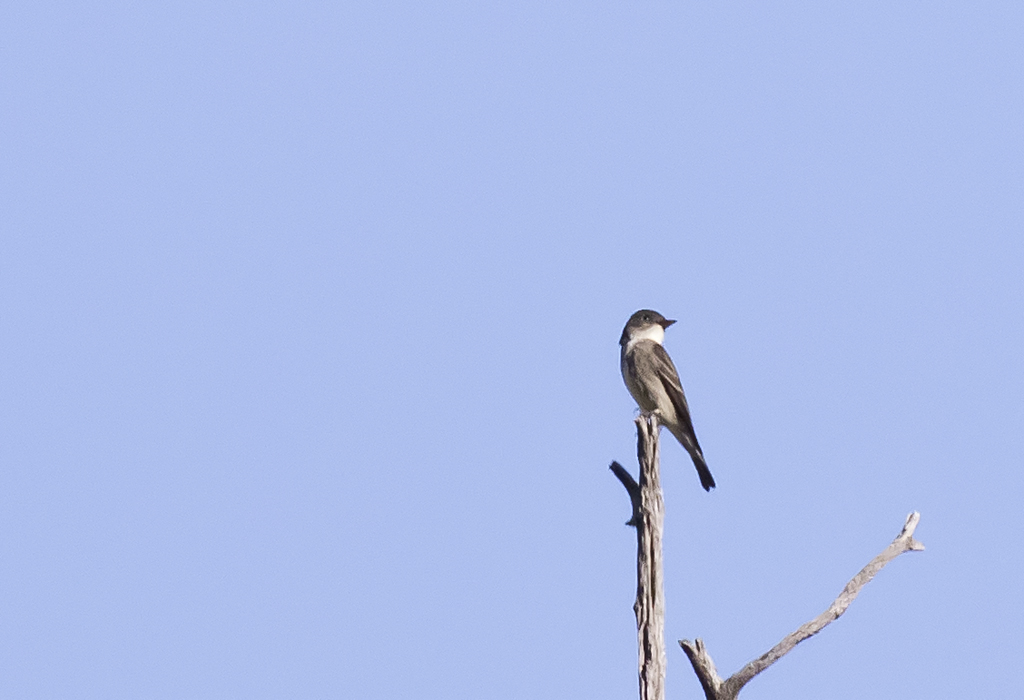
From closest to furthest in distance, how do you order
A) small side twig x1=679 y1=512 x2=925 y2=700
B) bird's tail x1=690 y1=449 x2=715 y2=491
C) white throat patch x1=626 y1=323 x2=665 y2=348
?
small side twig x1=679 y1=512 x2=925 y2=700 → bird's tail x1=690 y1=449 x2=715 y2=491 → white throat patch x1=626 y1=323 x2=665 y2=348

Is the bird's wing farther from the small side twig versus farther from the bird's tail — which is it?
the small side twig

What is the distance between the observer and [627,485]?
1023 cm

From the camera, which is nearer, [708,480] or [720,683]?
[720,683]

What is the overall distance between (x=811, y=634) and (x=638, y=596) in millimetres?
1118

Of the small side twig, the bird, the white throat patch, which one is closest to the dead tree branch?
the small side twig

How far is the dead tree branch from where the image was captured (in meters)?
9.47

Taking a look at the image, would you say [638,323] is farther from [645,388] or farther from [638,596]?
[638,596]

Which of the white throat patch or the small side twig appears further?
the white throat patch

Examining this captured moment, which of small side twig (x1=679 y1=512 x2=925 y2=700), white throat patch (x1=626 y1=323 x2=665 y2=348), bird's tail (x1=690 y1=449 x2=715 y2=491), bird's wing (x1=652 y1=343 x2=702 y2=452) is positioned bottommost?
small side twig (x1=679 y1=512 x2=925 y2=700)

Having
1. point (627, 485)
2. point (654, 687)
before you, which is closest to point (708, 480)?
point (627, 485)

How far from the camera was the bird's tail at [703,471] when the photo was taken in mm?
13297

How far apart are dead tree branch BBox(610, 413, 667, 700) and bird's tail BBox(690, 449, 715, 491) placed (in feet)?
10.1

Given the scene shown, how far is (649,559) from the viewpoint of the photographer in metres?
9.77

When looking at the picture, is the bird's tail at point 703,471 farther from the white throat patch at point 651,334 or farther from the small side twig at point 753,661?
the small side twig at point 753,661
